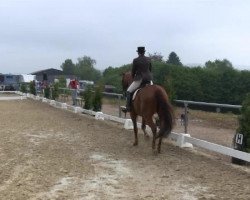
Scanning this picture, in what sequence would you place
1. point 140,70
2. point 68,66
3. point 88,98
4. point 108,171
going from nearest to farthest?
point 108,171 → point 140,70 → point 88,98 → point 68,66

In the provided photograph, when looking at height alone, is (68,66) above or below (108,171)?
above

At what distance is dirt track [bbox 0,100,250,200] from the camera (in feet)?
21.6

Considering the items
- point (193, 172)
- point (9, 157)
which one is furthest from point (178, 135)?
point (9, 157)

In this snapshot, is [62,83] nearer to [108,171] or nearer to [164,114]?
[164,114]

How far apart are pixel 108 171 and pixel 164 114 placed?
2072mm

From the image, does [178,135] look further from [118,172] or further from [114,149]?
[118,172]

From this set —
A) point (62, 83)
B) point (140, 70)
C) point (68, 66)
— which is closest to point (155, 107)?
point (140, 70)

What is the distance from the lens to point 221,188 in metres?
6.80

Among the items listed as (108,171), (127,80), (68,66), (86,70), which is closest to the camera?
(108,171)

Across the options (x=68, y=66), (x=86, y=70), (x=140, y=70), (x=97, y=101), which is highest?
(x=68, y=66)

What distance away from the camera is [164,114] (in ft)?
31.3

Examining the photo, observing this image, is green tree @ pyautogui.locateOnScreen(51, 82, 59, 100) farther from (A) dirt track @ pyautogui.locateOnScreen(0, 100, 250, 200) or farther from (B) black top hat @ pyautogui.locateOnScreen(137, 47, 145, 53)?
(B) black top hat @ pyautogui.locateOnScreen(137, 47, 145, 53)

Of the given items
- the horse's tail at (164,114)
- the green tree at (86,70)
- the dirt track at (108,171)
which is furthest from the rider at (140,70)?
the green tree at (86,70)

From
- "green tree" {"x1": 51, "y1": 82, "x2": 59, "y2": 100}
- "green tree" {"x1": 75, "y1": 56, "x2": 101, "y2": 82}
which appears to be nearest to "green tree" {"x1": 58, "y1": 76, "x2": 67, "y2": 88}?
"green tree" {"x1": 51, "y1": 82, "x2": 59, "y2": 100}
